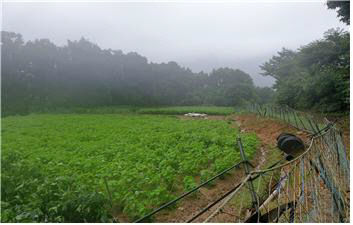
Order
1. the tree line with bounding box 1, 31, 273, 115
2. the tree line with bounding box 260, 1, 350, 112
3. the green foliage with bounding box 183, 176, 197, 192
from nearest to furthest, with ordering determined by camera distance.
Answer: the green foliage with bounding box 183, 176, 197, 192
the tree line with bounding box 260, 1, 350, 112
the tree line with bounding box 1, 31, 273, 115

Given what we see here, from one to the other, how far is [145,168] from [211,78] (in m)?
42.7

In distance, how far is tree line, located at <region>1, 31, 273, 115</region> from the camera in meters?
25.3

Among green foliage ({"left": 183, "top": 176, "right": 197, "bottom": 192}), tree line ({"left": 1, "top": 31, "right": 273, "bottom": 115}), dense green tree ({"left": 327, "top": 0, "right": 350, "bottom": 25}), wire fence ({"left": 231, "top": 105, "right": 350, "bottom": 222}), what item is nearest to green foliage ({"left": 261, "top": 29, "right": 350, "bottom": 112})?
dense green tree ({"left": 327, "top": 0, "right": 350, "bottom": 25})

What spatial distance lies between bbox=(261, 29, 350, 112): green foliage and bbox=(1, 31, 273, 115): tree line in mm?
14282

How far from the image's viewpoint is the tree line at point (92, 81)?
25266 millimetres

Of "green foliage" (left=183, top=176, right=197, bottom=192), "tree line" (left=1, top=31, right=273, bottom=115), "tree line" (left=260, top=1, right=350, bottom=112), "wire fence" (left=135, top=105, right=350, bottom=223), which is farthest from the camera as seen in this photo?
"tree line" (left=1, top=31, right=273, bottom=115)

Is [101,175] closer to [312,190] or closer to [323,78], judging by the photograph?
[312,190]

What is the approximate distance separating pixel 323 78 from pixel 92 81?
2749cm

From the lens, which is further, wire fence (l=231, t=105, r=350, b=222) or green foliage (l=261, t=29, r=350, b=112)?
green foliage (l=261, t=29, r=350, b=112)

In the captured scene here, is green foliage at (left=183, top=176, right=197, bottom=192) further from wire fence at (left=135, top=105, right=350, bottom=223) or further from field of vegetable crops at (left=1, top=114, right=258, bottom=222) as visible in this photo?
wire fence at (left=135, top=105, right=350, bottom=223)

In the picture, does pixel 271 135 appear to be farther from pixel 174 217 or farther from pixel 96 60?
pixel 96 60

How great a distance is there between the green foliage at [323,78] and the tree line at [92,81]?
46.9ft

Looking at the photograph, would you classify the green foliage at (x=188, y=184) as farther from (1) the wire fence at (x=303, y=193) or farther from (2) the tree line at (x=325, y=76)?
(2) the tree line at (x=325, y=76)

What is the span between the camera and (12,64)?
2650 cm
